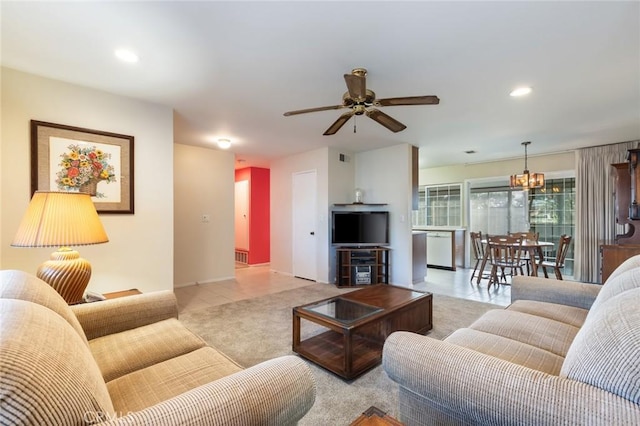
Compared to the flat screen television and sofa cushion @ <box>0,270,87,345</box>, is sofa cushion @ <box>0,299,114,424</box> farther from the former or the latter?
the flat screen television

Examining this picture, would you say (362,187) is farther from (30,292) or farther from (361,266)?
(30,292)

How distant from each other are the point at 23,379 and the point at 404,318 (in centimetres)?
246

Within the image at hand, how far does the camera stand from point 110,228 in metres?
2.80

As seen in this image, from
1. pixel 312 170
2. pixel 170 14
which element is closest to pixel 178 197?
pixel 312 170

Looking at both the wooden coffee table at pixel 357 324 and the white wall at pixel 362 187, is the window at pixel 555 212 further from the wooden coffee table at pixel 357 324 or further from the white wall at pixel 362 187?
the wooden coffee table at pixel 357 324

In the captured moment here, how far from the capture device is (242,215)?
6961 mm

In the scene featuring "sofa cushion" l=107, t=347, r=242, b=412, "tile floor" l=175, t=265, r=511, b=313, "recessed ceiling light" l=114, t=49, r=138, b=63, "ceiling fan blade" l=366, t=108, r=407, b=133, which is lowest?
"tile floor" l=175, t=265, r=511, b=313

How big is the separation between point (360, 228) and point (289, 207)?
1.58 metres

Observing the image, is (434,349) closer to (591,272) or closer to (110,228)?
(110,228)

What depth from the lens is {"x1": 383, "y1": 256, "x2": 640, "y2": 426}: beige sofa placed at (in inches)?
29.7

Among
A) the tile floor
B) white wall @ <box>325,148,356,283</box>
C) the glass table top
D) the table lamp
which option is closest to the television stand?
white wall @ <box>325,148,356,283</box>

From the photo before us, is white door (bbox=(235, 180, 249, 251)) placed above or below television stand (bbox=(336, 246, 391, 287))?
above

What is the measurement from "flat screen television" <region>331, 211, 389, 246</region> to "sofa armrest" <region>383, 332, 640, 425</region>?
12.4ft

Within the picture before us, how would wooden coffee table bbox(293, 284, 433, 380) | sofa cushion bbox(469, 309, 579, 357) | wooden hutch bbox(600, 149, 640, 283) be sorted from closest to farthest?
sofa cushion bbox(469, 309, 579, 357), wooden coffee table bbox(293, 284, 433, 380), wooden hutch bbox(600, 149, 640, 283)
